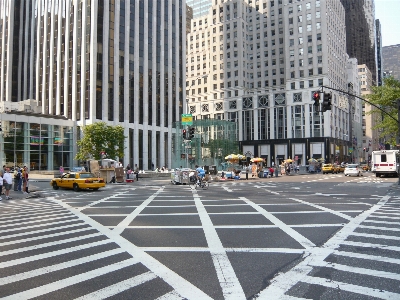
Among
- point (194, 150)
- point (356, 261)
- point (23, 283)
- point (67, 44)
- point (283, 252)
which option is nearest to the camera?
point (23, 283)

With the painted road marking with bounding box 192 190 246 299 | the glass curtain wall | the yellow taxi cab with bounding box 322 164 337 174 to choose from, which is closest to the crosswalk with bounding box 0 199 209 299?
the painted road marking with bounding box 192 190 246 299

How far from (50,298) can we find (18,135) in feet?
160

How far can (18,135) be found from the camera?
158 feet

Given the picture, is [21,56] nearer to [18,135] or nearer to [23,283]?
[18,135]

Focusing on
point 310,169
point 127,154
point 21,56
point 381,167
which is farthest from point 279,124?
point 21,56

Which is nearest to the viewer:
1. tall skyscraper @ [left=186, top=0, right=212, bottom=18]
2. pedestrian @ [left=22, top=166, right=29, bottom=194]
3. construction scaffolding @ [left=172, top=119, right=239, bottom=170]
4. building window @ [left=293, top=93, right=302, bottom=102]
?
pedestrian @ [left=22, top=166, right=29, bottom=194]

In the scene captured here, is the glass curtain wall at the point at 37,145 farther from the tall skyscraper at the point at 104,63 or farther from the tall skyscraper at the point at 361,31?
the tall skyscraper at the point at 361,31

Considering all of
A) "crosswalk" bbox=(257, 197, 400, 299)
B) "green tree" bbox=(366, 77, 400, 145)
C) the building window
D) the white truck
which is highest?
the building window

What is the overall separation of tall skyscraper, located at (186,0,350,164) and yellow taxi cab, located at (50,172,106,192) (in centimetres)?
5995

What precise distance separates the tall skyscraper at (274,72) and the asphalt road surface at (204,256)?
7432 centimetres

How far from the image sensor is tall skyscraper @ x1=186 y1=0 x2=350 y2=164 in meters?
87.2

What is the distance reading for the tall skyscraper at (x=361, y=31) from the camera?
14838 centimetres

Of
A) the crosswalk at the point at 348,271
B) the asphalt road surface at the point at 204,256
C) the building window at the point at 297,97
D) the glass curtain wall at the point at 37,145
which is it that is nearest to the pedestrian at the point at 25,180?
the asphalt road surface at the point at 204,256

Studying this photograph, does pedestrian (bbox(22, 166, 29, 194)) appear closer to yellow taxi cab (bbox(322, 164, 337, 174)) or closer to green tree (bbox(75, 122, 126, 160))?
green tree (bbox(75, 122, 126, 160))
